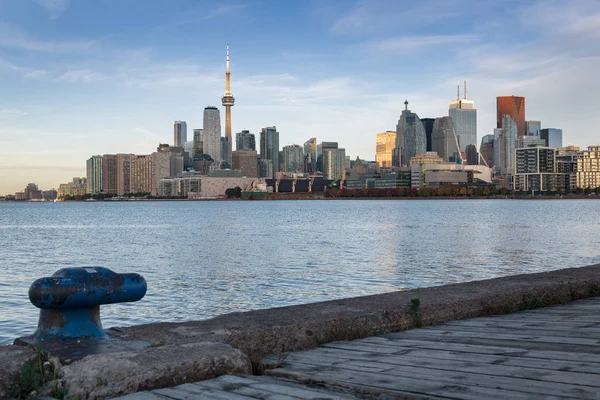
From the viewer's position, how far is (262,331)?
19.2 feet

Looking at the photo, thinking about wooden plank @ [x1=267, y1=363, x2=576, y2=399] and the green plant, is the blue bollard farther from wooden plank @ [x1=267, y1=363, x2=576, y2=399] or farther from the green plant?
the green plant

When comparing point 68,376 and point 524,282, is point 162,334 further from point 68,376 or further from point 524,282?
point 524,282

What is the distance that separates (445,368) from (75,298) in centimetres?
296

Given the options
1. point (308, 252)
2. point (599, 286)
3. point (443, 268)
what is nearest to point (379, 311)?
point (599, 286)

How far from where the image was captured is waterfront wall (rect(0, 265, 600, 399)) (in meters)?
4.50

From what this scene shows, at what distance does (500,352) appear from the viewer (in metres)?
5.37

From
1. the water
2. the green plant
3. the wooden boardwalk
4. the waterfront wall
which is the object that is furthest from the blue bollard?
the water

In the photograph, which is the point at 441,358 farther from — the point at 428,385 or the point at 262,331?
the point at 262,331

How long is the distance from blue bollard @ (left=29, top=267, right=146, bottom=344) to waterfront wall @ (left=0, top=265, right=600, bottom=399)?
38cm

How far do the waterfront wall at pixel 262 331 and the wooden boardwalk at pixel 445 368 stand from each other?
0.51ft

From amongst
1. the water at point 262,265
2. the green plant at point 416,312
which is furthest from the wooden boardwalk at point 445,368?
the water at point 262,265

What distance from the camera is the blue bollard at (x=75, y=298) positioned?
5355mm

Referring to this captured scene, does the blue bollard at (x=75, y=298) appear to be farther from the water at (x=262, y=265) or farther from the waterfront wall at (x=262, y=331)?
the water at (x=262, y=265)

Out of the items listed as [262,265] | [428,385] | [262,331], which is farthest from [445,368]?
[262,265]
